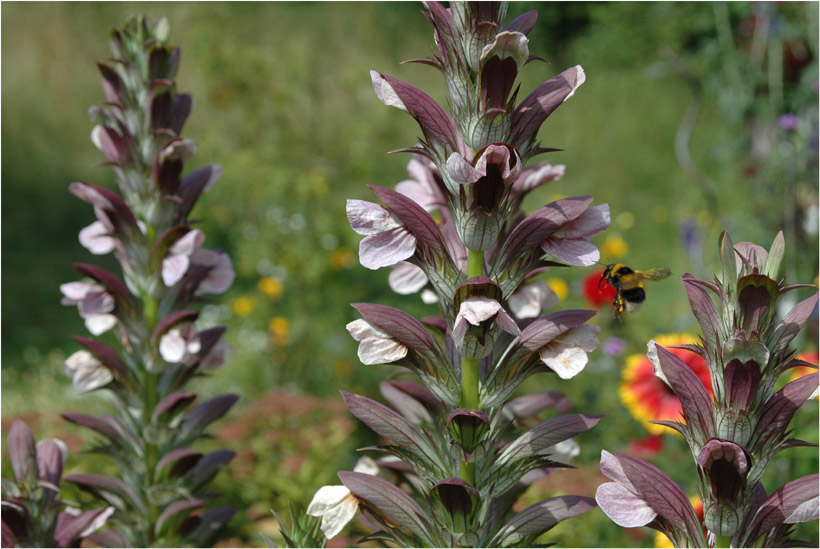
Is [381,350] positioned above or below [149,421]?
above

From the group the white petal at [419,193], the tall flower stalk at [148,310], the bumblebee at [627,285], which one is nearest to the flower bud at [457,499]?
the white petal at [419,193]

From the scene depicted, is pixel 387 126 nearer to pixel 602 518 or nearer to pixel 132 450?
pixel 602 518

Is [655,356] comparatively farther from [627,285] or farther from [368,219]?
[627,285]

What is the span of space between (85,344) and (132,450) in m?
0.25

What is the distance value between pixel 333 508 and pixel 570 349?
0.43 m

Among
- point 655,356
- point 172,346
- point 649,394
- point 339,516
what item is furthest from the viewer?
point 649,394

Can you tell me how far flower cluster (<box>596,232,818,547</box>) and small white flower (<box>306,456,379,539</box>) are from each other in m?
0.37

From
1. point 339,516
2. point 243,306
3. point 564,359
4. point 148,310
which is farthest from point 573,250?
point 243,306

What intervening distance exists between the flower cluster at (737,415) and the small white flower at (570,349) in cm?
11

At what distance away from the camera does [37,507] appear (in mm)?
1263

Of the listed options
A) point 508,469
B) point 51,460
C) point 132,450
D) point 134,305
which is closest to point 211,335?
point 134,305

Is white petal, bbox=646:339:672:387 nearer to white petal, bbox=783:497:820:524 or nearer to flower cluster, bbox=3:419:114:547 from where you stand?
white petal, bbox=783:497:820:524

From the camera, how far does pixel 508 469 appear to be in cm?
108

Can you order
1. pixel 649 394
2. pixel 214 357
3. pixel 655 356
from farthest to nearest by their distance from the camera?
pixel 649 394 < pixel 214 357 < pixel 655 356
